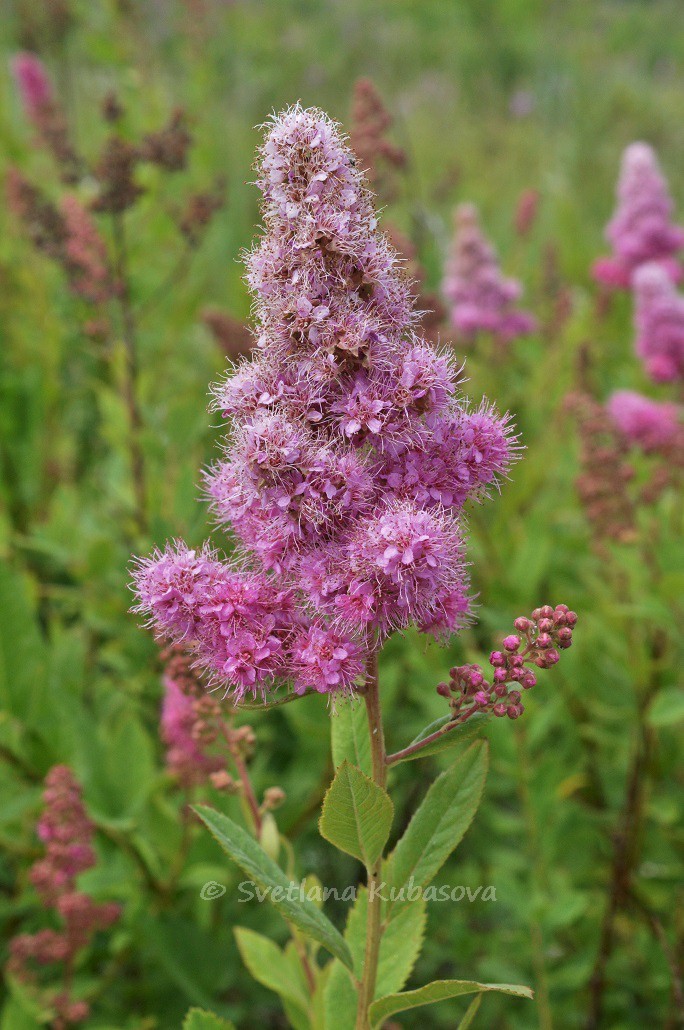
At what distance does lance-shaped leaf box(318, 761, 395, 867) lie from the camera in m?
0.97

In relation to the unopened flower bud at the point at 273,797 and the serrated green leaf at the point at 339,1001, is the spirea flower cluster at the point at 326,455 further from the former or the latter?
the serrated green leaf at the point at 339,1001

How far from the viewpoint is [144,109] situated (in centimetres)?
395

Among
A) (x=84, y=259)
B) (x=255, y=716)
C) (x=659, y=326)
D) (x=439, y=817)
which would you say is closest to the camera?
(x=439, y=817)

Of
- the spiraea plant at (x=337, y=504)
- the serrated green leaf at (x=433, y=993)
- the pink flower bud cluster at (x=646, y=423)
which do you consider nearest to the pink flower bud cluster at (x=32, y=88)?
the pink flower bud cluster at (x=646, y=423)

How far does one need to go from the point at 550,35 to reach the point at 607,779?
13229 millimetres

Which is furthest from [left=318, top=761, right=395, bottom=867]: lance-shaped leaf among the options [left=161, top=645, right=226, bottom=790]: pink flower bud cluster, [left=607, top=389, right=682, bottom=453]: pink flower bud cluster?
[left=607, top=389, right=682, bottom=453]: pink flower bud cluster


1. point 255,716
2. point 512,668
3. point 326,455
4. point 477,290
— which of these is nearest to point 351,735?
point 512,668

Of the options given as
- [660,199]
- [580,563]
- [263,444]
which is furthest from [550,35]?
[263,444]

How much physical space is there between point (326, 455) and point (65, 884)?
1195mm

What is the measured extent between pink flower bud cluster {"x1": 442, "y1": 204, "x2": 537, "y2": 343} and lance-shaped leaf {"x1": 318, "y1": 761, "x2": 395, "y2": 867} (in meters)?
3.08

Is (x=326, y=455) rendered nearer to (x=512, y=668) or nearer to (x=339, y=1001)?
(x=512, y=668)

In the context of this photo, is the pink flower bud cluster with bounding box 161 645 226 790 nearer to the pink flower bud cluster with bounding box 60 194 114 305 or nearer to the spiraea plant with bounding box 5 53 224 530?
the spiraea plant with bounding box 5 53 224 530

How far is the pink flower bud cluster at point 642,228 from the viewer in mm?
3961

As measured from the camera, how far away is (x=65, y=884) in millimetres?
1777
